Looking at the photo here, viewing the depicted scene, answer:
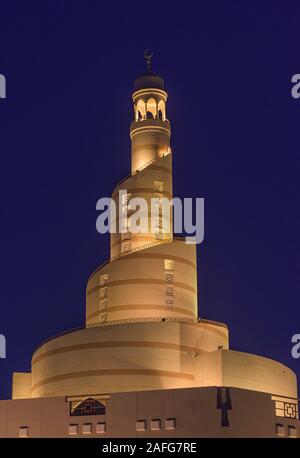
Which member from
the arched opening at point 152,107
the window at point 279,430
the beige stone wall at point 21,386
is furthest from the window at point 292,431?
the arched opening at point 152,107

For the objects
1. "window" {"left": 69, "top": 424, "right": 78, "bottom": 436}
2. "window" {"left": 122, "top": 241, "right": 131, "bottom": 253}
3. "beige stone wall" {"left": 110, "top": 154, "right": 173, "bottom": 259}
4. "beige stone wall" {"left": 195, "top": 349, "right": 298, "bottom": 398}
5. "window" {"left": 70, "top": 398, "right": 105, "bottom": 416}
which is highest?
"beige stone wall" {"left": 110, "top": 154, "right": 173, "bottom": 259}

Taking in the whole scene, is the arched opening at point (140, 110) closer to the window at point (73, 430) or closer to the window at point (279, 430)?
the window at point (73, 430)

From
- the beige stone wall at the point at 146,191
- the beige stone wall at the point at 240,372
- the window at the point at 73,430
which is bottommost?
the window at the point at 73,430

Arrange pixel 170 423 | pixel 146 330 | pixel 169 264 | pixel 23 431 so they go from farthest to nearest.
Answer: pixel 169 264, pixel 146 330, pixel 23 431, pixel 170 423

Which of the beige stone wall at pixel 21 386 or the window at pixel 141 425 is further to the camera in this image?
the beige stone wall at pixel 21 386

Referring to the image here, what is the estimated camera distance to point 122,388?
68625 millimetres

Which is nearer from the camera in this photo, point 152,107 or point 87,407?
point 87,407

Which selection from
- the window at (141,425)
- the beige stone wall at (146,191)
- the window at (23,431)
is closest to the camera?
the window at (141,425)

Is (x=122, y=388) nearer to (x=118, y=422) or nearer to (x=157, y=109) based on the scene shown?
(x=118, y=422)

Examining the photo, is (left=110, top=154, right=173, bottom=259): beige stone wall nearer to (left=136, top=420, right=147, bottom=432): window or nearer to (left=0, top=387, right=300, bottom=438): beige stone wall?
(left=0, top=387, right=300, bottom=438): beige stone wall

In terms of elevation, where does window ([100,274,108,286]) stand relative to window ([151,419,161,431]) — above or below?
above

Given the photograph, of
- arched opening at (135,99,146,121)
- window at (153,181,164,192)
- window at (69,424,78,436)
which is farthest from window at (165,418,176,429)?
arched opening at (135,99,146,121)

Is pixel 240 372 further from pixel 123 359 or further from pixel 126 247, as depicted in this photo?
pixel 126 247

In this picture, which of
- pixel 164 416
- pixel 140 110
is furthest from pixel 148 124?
pixel 164 416
